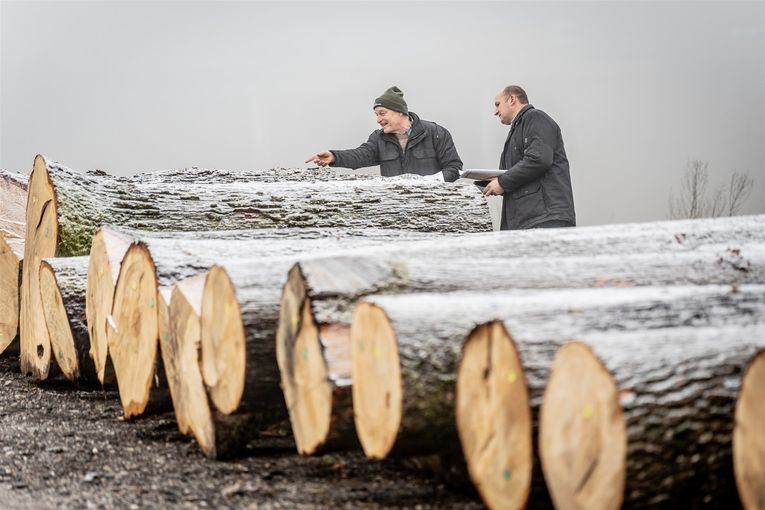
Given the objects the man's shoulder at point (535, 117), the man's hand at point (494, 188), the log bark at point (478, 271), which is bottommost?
the log bark at point (478, 271)

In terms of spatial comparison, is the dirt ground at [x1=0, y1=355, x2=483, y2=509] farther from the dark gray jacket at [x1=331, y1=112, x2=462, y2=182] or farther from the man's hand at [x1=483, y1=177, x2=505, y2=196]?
the dark gray jacket at [x1=331, y1=112, x2=462, y2=182]

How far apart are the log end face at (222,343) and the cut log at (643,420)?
3.36 ft

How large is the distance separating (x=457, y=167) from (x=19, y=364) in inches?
115

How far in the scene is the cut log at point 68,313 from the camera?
412 centimetres

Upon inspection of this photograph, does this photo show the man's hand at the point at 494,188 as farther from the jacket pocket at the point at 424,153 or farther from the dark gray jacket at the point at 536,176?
the jacket pocket at the point at 424,153

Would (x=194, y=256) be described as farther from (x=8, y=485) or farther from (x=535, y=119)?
(x=535, y=119)

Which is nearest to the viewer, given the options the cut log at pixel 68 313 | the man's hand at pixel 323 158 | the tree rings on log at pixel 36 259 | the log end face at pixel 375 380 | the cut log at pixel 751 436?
the cut log at pixel 751 436

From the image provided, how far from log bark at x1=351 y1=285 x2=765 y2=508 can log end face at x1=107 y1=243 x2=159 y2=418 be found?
4.20ft

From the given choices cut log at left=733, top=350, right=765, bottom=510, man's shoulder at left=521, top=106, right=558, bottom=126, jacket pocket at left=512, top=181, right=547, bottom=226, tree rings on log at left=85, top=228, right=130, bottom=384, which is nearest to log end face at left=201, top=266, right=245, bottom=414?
tree rings on log at left=85, top=228, right=130, bottom=384

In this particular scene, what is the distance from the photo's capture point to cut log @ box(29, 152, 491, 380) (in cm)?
450

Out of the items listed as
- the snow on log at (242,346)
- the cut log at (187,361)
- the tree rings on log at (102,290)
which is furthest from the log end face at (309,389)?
the tree rings on log at (102,290)

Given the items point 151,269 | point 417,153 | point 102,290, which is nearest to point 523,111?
point 417,153

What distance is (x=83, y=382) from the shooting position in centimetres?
428

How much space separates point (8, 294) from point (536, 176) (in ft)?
10.0
